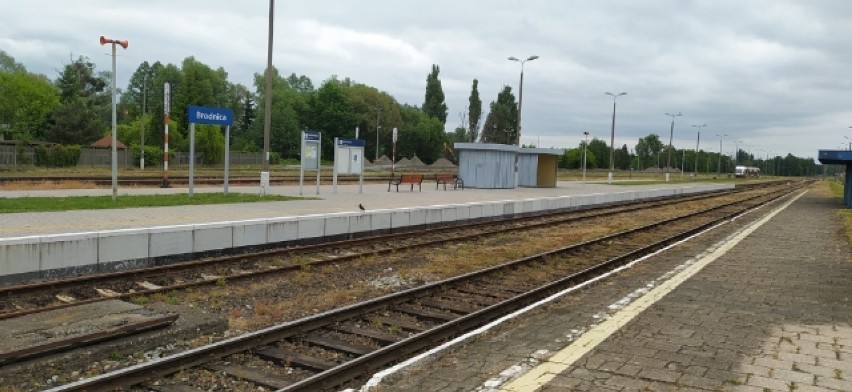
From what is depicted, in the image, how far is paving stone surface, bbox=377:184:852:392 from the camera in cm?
557

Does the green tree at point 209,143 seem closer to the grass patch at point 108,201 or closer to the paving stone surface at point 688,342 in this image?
the grass patch at point 108,201

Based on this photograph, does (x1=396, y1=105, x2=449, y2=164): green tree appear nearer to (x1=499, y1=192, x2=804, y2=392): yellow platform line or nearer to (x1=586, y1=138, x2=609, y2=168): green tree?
(x1=586, y1=138, x2=609, y2=168): green tree

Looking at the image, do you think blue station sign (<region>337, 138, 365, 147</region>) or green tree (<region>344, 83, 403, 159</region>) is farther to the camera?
green tree (<region>344, 83, 403, 159</region>)

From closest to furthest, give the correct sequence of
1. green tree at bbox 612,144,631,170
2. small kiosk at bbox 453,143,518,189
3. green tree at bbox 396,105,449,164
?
small kiosk at bbox 453,143,518,189
green tree at bbox 396,105,449,164
green tree at bbox 612,144,631,170

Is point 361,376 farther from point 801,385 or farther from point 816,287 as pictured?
point 816,287

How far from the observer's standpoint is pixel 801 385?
5.49 metres

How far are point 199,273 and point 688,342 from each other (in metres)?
7.19

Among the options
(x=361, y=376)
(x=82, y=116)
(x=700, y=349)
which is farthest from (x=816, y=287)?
(x=82, y=116)

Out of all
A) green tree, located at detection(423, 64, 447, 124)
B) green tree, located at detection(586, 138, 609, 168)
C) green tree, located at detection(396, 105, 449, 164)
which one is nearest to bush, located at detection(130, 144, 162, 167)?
green tree, located at detection(396, 105, 449, 164)

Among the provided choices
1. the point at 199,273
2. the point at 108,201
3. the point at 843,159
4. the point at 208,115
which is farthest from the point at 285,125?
the point at 199,273

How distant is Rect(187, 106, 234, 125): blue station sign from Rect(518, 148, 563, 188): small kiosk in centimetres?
2080

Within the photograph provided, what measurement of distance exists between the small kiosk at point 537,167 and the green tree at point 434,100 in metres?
71.8

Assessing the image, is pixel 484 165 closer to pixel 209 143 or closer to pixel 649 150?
pixel 209 143

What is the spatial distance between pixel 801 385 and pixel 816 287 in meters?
5.85
